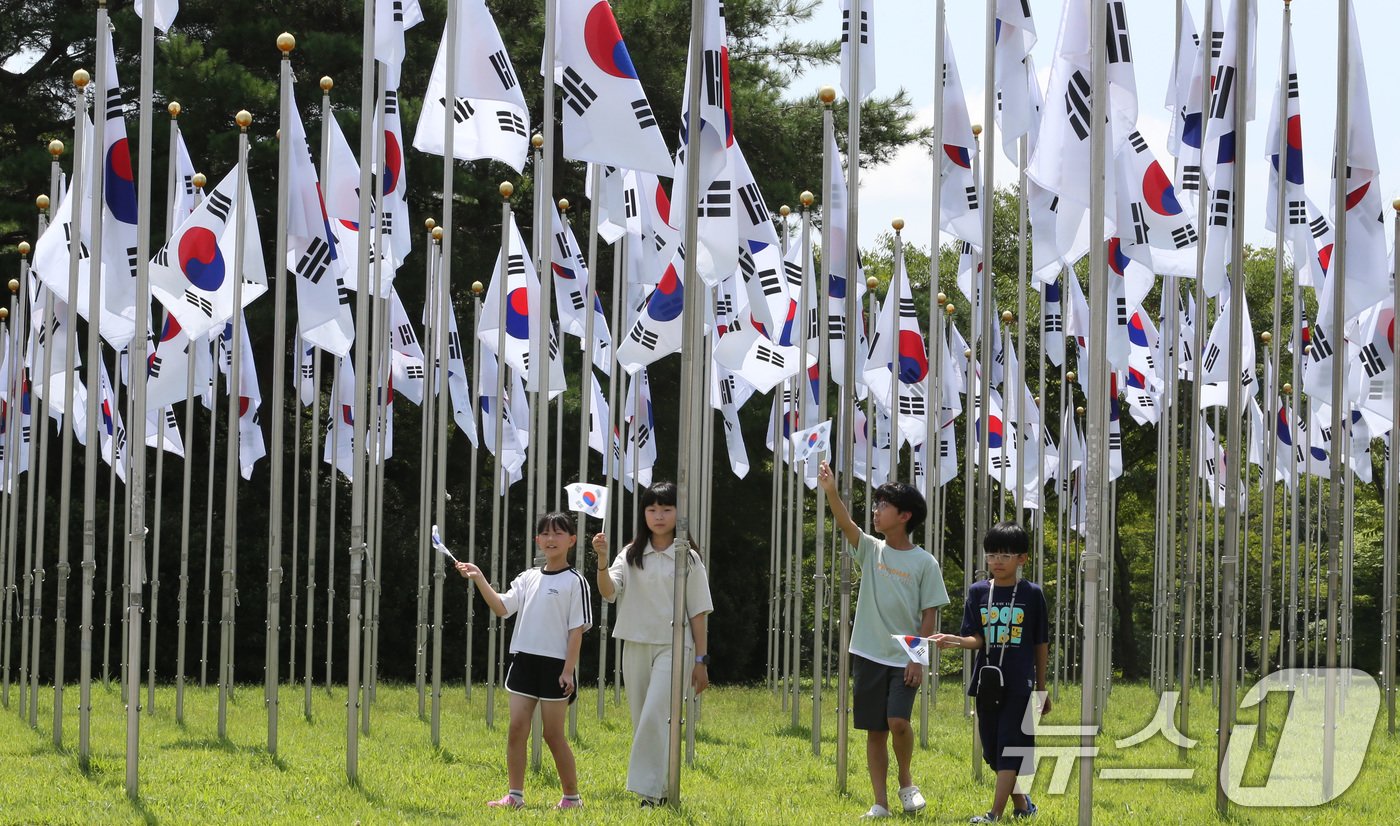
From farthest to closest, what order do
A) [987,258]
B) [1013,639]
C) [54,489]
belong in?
[54,489] → [987,258] → [1013,639]

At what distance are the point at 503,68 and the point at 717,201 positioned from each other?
7.14ft

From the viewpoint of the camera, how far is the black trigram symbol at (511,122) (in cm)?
1277

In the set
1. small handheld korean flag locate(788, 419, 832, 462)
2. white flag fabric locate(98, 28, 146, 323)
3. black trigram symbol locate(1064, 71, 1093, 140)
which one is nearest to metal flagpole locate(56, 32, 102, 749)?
white flag fabric locate(98, 28, 146, 323)

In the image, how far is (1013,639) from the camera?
881cm

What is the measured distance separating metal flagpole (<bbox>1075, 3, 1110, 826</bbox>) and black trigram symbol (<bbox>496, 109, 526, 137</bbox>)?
535cm

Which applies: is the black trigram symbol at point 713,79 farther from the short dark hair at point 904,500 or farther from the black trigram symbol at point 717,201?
the short dark hair at point 904,500

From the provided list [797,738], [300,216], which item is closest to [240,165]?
[300,216]

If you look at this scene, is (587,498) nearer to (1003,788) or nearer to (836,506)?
(836,506)

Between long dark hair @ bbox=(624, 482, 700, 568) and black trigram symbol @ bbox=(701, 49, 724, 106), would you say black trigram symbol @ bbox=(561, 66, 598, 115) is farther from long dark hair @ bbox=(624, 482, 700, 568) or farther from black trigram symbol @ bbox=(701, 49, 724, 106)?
long dark hair @ bbox=(624, 482, 700, 568)

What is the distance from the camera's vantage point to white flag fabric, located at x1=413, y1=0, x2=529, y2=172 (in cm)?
1225

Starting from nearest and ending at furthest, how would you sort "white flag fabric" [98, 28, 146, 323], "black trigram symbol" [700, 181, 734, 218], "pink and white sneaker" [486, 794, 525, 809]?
1. "pink and white sneaker" [486, 794, 525, 809]
2. "black trigram symbol" [700, 181, 734, 218]
3. "white flag fabric" [98, 28, 146, 323]

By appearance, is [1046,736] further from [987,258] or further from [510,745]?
[510,745]

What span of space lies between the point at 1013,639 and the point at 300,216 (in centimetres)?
783

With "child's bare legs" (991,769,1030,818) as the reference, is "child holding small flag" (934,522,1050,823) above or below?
above
